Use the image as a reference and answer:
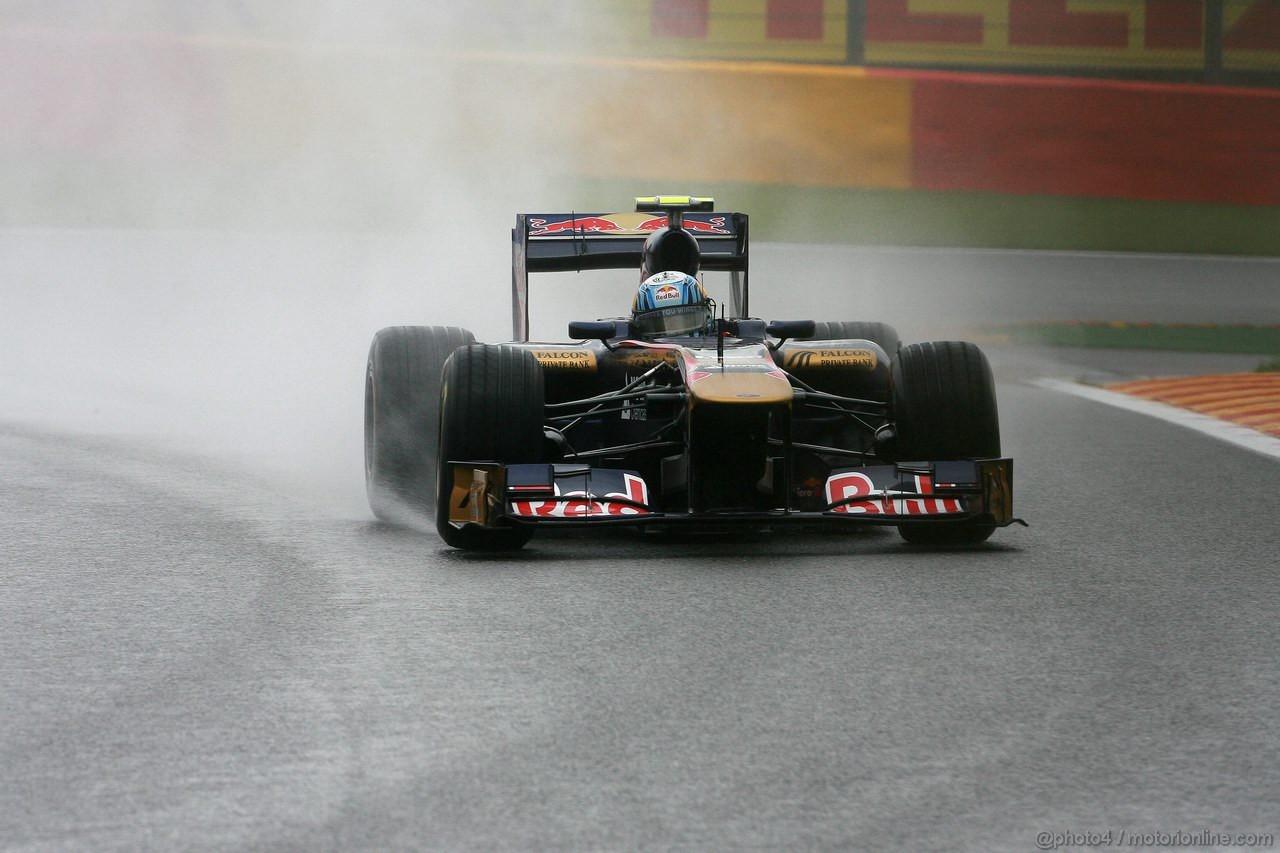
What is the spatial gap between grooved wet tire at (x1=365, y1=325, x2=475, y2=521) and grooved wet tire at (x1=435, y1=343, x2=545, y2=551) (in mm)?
1127

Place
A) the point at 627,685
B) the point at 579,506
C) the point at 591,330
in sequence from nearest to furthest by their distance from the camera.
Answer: the point at 627,685 → the point at 579,506 → the point at 591,330

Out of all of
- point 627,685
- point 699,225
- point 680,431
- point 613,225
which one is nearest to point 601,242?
point 613,225

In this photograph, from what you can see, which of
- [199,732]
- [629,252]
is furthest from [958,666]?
[629,252]

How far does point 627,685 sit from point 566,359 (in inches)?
128

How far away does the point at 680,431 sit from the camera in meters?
7.20

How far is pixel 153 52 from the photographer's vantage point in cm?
1950

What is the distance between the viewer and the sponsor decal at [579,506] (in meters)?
6.77

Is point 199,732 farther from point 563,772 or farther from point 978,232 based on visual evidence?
point 978,232

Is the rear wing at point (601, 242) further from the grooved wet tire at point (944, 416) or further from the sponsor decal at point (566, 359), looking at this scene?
the grooved wet tire at point (944, 416)

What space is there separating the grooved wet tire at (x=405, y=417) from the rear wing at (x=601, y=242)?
2.65 ft

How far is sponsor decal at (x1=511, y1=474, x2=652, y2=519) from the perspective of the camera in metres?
6.77

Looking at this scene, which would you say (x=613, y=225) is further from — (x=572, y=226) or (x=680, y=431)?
(x=680, y=431)

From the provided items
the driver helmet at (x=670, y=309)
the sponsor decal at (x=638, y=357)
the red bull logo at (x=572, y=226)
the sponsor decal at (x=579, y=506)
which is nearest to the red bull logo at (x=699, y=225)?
the red bull logo at (x=572, y=226)

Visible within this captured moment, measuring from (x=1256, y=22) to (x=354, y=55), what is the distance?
10.6m
